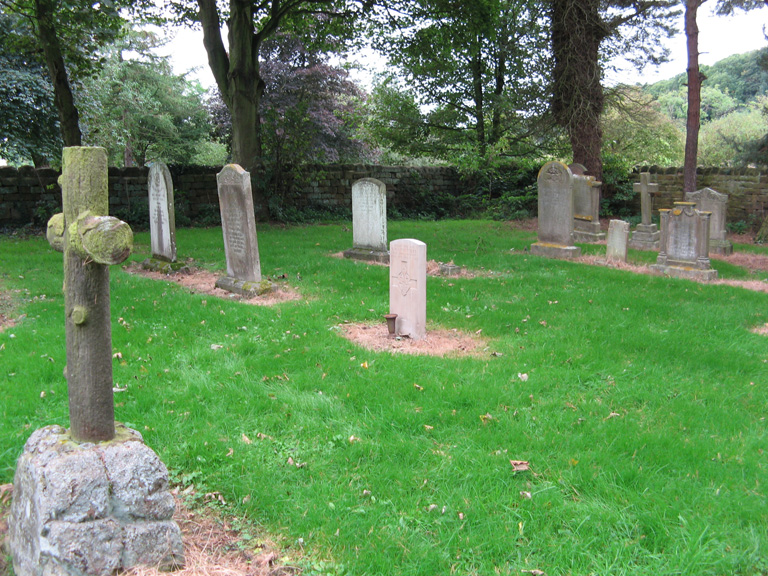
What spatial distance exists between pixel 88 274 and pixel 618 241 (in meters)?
10.6

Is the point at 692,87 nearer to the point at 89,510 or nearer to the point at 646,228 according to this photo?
the point at 646,228

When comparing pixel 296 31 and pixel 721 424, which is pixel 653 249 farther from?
pixel 296 31

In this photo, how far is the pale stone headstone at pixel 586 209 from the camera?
14789 mm

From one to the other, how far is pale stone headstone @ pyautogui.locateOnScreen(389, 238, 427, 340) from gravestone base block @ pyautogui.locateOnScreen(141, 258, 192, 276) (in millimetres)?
5271

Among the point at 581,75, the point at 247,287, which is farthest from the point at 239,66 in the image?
the point at 581,75

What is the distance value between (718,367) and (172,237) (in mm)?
8931

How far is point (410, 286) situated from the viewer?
6.55 m

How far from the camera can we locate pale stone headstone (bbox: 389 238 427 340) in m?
6.45

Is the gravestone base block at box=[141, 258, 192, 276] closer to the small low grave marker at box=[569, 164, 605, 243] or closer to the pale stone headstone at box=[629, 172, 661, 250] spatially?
the small low grave marker at box=[569, 164, 605, 243]

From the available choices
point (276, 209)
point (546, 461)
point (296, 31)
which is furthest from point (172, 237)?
point (296, 31)

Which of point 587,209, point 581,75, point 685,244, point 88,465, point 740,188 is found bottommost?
point 88,465

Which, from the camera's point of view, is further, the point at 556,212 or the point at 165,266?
the point at 556,212

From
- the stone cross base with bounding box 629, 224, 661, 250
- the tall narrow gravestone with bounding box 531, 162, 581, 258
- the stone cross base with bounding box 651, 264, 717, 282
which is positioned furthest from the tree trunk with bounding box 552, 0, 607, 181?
the stone cross base with bounding box 651, 264, 717, 282

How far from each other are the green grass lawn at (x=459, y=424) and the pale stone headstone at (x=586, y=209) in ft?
22.2
